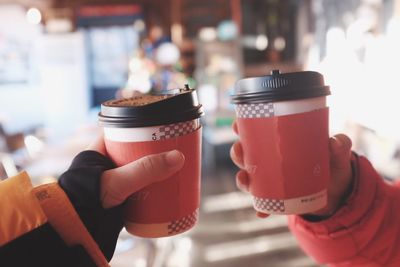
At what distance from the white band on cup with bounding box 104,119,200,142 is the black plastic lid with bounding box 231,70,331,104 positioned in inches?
5.1

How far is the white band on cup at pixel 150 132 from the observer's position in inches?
24.9

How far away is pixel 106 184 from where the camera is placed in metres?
0.61

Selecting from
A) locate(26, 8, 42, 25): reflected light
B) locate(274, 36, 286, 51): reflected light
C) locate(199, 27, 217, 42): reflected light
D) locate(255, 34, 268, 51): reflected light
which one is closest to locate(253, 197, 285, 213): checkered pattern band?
locate(199, 27, 217, 42): reflected light

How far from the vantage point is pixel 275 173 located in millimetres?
735

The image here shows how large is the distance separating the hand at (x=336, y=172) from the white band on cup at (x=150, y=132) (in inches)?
7.5

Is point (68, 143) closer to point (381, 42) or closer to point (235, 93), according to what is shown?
point (381, 42)

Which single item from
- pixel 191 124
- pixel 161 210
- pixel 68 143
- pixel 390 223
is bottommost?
pixel 68 143

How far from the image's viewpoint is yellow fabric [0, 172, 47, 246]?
518mm

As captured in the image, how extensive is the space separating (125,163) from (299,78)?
12.8 inches

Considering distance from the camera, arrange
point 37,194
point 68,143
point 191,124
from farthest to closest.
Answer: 1. point 68,143
2. point 191,124
3. point 37,194

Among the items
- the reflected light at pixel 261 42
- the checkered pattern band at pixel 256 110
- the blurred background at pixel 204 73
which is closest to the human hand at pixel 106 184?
the checkered pattern band at pixel 256 110

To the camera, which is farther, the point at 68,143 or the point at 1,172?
the point at 68,143

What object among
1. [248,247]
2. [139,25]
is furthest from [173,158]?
[139,25]

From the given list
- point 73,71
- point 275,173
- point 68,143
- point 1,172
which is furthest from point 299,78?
point 73,71
